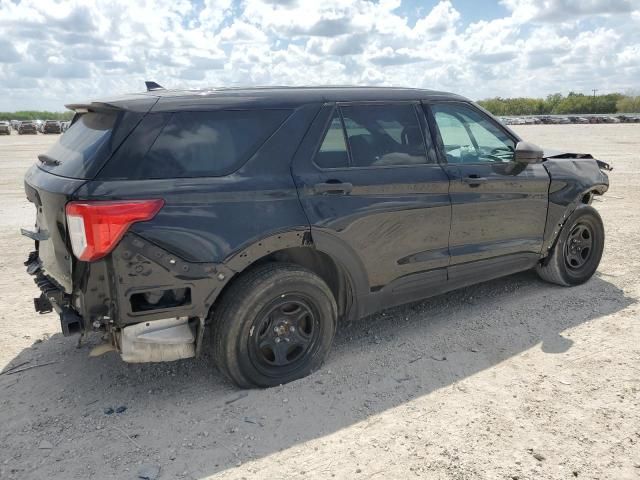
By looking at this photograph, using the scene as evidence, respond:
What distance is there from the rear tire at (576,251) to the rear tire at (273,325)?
8.28ft

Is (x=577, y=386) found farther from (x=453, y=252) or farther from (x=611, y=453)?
(x=453, y=252)

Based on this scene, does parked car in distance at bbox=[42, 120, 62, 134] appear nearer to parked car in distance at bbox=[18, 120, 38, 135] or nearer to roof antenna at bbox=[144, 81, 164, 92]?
parked car in distance at bbox=[18, 120, 38, 135]

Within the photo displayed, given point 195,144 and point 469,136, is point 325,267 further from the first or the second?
point 469,136

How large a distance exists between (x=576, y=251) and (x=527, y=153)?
1.42m

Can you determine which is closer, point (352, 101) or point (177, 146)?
point (177, 146)

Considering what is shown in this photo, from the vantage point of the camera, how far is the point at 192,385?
3.67 m

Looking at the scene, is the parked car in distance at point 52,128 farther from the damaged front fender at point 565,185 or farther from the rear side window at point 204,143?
the rear side window at point 204,143

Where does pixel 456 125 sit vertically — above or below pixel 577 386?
above

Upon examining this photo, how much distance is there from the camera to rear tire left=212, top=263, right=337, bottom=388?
3.32 metres

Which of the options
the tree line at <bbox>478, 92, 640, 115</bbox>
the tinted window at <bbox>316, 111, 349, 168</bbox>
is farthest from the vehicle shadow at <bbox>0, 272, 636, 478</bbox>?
the tree line at <bbox>478, 92, 640, 115</bbox>

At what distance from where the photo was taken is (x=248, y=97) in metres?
3.46

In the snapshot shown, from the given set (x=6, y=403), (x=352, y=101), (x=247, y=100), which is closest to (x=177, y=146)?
(x=247, y=100)

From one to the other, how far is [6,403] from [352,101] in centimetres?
293

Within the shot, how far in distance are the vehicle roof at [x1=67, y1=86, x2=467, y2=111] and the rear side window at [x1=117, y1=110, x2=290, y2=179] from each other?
0.20 ft
